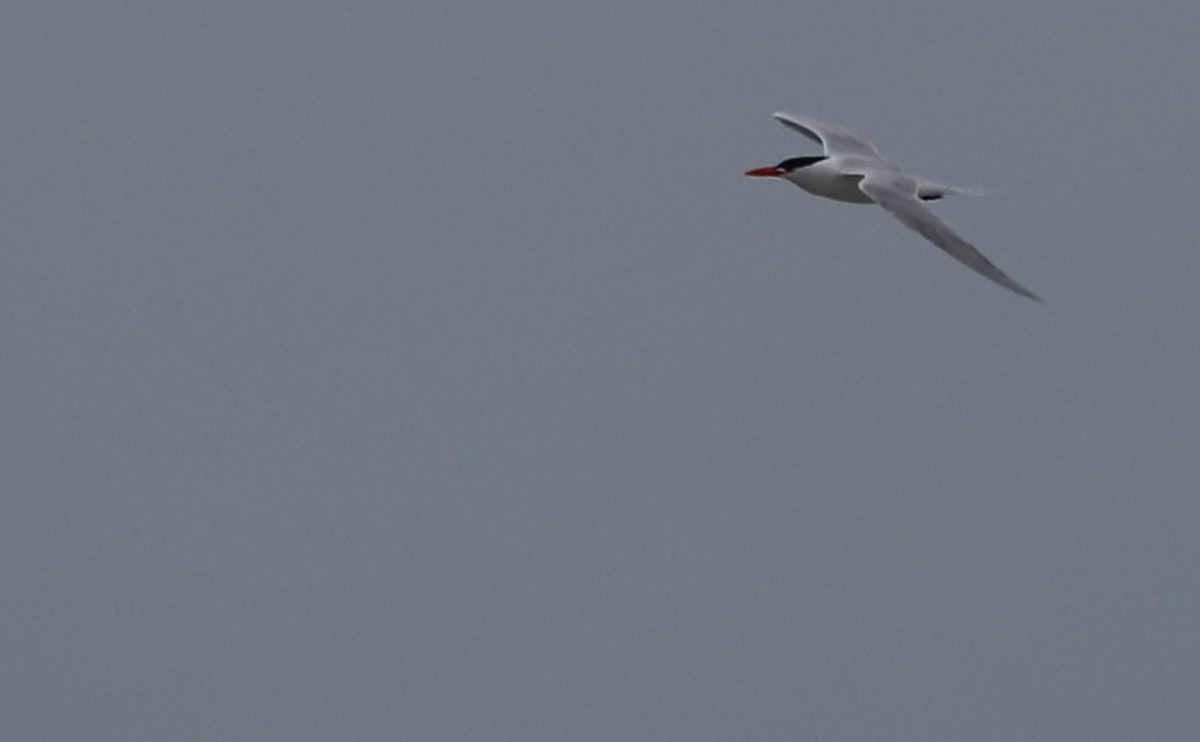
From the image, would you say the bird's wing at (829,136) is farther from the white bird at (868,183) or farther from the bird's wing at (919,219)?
the bird's wing at (919,219)

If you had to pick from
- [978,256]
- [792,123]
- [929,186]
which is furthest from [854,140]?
[978,256]

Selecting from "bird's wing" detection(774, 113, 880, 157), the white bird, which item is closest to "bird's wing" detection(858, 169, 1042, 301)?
the white bird

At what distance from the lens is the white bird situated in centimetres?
2111

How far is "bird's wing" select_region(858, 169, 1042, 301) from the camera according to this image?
20.4 meters

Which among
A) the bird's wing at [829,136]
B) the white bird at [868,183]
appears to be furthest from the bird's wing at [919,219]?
the bird's wing at [829,136]

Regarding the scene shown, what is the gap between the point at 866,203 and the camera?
82.8 ft

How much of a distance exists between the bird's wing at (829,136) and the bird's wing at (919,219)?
283cm

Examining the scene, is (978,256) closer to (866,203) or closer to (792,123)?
(866,203)

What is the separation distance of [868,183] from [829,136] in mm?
5235

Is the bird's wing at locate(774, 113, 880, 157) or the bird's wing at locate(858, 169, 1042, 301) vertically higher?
the bird's wing at locate(774, 113, 880, 157)

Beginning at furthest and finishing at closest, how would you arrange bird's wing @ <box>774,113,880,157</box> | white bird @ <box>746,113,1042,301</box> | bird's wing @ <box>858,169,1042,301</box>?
bird's wing @ <box>774,113,880,157</box> < white bird @ <box>746,113,1042,301</box> < bird's wing @ <box>858,169,1042,301</box>

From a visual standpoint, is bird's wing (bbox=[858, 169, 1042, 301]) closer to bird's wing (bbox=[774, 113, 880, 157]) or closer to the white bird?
the white bird

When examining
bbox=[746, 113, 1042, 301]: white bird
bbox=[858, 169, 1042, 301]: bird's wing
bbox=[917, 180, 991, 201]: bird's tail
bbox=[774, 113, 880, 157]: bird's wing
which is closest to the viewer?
bbox=[858, 169, 1042, 301]: bird's wing

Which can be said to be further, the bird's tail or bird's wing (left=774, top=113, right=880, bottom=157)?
bird's wing (left=774, top=113, right=880, bottom=157)
